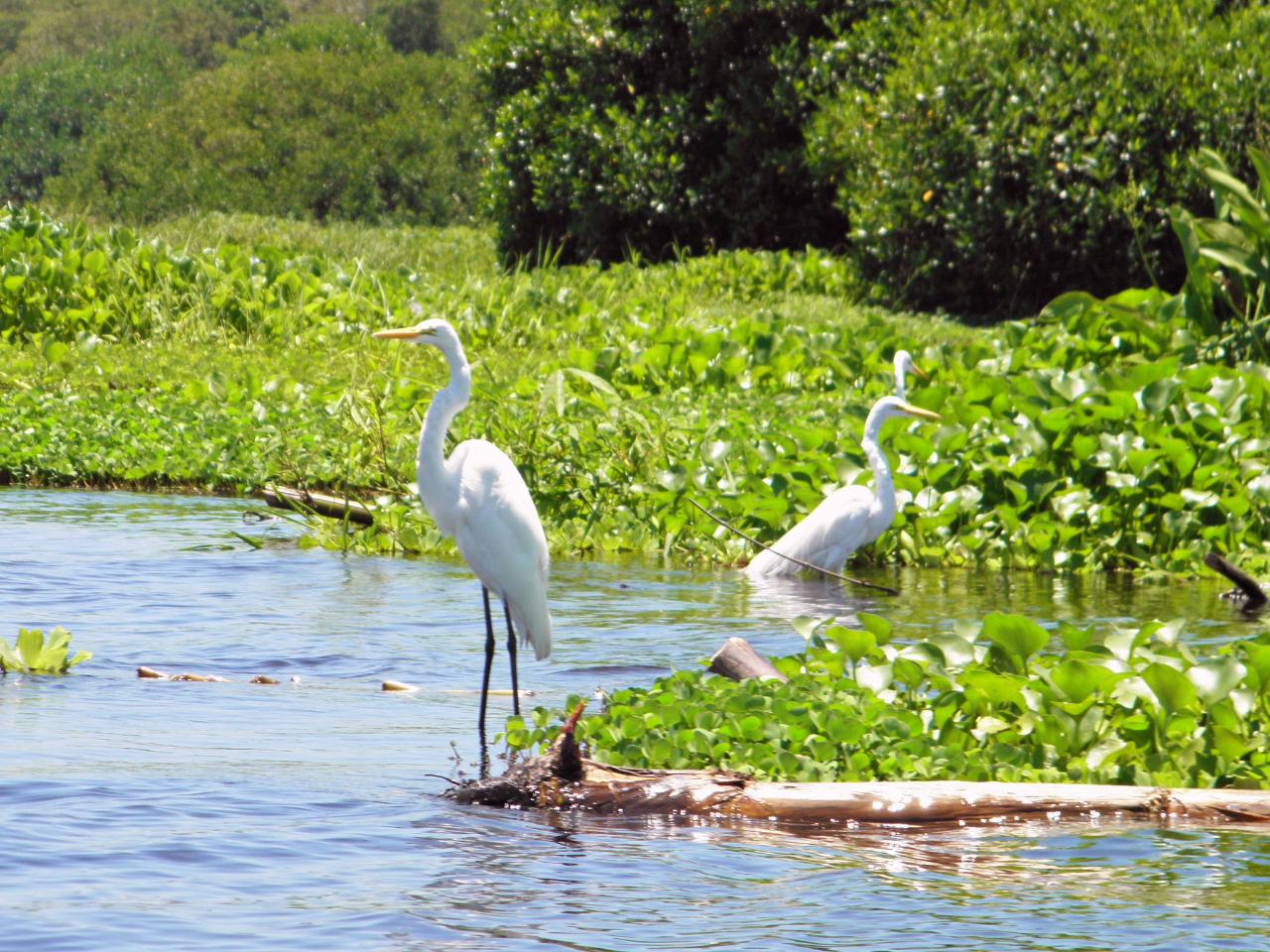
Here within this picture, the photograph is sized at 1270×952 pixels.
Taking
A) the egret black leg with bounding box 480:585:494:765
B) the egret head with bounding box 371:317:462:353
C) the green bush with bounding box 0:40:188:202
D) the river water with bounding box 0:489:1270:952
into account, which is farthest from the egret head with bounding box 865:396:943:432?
the green bush with bounding box 0:40:188:202

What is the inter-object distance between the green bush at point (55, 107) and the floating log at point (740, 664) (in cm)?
3512

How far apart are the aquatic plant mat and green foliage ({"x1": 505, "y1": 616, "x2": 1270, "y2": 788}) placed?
129 mm

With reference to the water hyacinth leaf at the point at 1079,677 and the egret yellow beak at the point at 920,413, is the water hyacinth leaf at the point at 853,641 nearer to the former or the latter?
the water hyacinth leaf at the point at 1079,677

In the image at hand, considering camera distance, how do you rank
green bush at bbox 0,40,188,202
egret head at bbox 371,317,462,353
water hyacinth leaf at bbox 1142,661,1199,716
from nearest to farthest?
water hyacinth leaf at bbox 1142,661,1199,716 → egret head at bbox 371,317,462,353 → green bush at bbox 0,40,188,202

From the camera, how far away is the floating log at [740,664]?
18.6 ft

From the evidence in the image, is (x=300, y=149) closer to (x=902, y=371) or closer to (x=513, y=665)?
(x=902, y=371)

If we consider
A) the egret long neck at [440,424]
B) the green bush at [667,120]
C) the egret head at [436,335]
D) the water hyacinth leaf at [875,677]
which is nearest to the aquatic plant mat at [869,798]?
the water hyacinth leaf at [875,677]

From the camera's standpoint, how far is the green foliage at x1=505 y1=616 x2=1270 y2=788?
4.87 meters

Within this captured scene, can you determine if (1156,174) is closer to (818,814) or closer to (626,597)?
(626,597)

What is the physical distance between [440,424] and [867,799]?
2.37m

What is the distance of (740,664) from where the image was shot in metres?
5.71

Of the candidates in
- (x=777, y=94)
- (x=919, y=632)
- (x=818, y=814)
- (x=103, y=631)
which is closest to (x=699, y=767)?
(x=818, y=814)

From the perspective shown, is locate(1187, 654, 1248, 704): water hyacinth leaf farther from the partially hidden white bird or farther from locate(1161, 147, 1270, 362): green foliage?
locate(1161, 147, 1270, 362): green foliage

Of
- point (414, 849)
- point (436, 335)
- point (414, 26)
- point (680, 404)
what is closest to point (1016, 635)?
point (414, 849)
